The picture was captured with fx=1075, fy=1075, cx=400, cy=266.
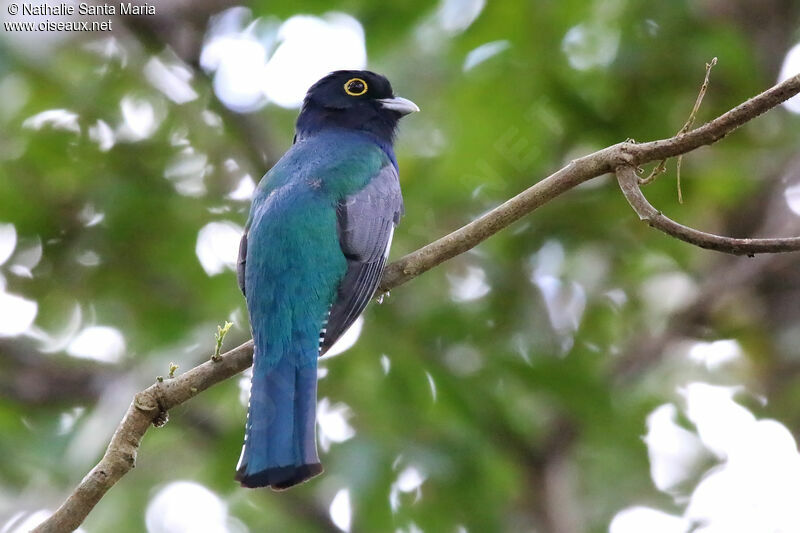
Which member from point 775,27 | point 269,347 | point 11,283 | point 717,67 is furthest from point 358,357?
point 775,27

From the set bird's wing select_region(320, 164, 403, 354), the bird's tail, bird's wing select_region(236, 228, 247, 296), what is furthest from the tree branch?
bird's wing select_region(236, 228, 247, 296)

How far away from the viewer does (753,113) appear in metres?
3.32

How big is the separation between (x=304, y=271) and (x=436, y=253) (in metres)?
0.69

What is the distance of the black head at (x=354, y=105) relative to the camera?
6.00 m

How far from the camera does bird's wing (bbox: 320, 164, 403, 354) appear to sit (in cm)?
439

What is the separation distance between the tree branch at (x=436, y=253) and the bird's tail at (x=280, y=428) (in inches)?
5.4

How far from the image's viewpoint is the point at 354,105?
239 inches

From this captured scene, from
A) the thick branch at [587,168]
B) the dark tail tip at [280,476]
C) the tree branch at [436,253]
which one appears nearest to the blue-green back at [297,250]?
the tree branch at [436,253]

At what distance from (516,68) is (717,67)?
1.67 meters

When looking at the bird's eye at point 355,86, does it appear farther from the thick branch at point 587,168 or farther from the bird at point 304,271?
the thick branch at point 587,168

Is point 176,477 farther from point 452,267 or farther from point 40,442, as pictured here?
point 452,267

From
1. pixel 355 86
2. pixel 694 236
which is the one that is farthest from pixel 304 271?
pixel 355 86

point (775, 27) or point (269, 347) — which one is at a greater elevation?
point (775, 27)

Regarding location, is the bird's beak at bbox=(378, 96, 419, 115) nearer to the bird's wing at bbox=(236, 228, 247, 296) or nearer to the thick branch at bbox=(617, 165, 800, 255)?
the bird's wing at bbox=(236, 228, 247, 296)
